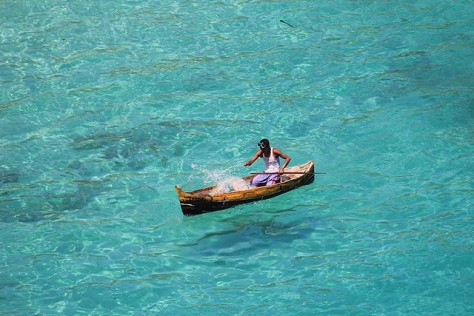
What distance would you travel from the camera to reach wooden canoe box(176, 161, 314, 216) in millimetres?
15188

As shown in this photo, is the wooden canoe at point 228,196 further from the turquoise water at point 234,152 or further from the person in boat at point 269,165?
the turquoise water at point 234,152

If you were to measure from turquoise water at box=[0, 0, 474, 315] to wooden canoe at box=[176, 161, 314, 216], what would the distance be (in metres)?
0.39

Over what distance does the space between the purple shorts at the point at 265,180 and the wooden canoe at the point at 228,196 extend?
0.72ft

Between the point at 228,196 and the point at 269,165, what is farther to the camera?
the point at 269,165

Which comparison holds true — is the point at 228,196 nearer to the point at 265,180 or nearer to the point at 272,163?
the point at 265,180

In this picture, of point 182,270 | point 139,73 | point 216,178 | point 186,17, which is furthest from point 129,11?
point 182,270

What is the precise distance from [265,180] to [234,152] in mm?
2226

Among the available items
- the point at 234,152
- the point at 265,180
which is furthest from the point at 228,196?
the point at 234,152

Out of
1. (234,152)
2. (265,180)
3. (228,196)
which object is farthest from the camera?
(234,152)

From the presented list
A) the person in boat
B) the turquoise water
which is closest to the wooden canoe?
the person in boat

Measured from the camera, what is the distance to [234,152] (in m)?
18.2

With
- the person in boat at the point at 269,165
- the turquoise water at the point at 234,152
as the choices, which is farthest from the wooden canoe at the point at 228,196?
the turquoise water at the point at 234,152

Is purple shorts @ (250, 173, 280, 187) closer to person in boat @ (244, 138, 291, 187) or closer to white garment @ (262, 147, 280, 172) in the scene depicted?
person in boat @ (244, 138, 291, 187)

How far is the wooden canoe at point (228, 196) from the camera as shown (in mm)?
15188
